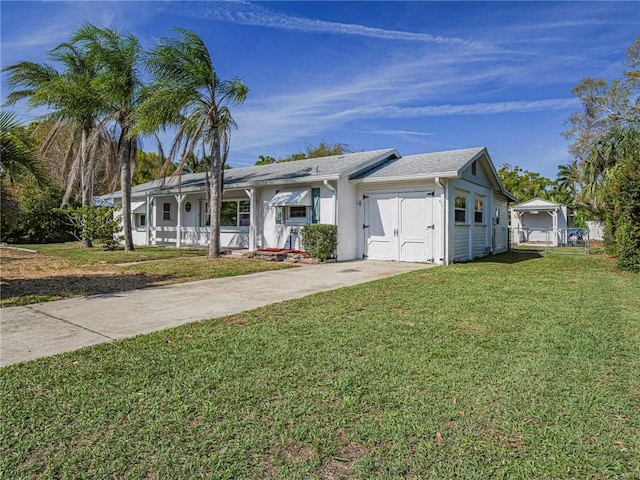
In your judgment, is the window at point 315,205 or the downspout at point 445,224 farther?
the window at point 315,205

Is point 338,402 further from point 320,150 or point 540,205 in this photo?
point 320,150

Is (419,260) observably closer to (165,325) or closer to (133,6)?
(165,325)

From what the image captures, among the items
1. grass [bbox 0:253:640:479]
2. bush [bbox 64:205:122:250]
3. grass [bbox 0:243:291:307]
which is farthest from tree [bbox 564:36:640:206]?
bush [bbox 64:205:122:250]

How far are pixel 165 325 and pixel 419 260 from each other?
9.64 meters

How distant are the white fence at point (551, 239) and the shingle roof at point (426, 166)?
8606 millimetres

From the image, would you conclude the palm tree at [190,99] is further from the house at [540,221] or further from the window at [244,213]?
the house at [540,221]

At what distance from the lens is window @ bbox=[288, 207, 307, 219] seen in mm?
14727

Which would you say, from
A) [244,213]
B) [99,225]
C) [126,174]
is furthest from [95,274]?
[99,225]

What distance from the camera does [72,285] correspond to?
8.15m

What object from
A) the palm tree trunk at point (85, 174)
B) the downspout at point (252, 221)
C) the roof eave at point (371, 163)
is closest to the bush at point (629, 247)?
the roof eave at point (371, 163)

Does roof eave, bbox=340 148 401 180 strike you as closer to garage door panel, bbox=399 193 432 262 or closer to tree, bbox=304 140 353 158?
garage door panel, bbox=399 193 432 262

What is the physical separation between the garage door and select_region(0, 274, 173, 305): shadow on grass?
7328 millimetres

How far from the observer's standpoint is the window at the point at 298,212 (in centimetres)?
1473

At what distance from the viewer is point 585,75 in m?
30.5
